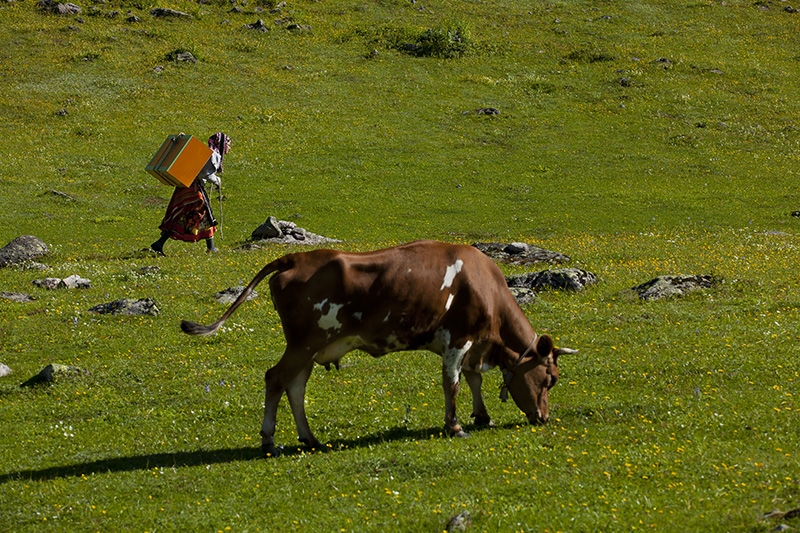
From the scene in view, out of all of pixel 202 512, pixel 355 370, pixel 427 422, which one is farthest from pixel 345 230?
pixel 202 512

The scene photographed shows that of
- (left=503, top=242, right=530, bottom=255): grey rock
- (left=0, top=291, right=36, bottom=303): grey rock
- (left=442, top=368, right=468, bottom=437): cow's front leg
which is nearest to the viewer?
(left=442, top=368, right=468, bottom=437): cow's front leg

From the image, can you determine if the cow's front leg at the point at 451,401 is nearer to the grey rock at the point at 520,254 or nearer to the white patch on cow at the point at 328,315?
the white patch on cow at the point at 328,315

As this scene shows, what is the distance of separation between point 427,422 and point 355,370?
3881 mm

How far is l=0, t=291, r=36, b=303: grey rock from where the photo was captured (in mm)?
23828

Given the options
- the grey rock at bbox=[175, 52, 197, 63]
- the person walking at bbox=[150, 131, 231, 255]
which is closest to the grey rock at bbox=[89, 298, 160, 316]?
the person walking at bbox=[150, 131, 231, 255]

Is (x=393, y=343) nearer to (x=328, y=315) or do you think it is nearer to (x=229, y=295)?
(x=328, y=315)

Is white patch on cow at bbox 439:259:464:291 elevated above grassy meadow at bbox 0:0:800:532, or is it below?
above

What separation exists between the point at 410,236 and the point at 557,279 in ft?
45.1

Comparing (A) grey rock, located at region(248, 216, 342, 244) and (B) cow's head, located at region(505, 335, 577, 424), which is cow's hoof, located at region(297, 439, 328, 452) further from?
(A) grey rock, located at region(248, 216, 342, 244)

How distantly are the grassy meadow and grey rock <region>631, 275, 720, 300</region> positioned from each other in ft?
1.25

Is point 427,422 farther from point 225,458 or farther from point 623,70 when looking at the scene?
point 623,70

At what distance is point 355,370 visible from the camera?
18219 millimetres

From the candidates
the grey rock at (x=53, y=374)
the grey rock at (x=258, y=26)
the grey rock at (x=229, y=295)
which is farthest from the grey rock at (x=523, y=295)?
the grey rock at (x=258, y=26)

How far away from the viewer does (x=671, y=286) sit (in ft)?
75.9
